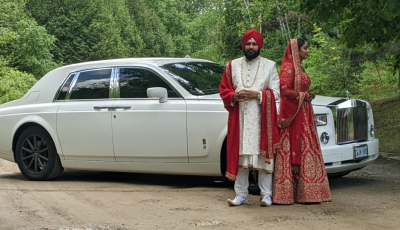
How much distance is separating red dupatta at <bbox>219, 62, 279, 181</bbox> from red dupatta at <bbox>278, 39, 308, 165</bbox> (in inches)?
9.7

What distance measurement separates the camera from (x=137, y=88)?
882 centimetres

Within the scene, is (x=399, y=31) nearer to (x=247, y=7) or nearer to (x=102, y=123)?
(x=102, y=123)

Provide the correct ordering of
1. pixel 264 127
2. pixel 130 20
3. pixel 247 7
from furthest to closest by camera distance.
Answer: pixel 130 20 < pixel 247 7 < pixel 264 127

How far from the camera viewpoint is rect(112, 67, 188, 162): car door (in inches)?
325

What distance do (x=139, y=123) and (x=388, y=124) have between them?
26.3 feet

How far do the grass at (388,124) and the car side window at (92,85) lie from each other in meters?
5.72

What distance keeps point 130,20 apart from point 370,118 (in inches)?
2881

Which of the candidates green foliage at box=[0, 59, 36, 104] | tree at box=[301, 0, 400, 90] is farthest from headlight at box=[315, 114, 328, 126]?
green foliage at box=[0, 59, 36, 104]

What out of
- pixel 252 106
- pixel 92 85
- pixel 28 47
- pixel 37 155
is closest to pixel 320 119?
pixel 252 106

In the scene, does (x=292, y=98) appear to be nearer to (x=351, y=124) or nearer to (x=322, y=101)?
(x=322, y=101)

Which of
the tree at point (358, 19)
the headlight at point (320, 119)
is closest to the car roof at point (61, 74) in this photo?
the tree at point (358, 19)

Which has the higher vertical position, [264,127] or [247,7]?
[247,7]

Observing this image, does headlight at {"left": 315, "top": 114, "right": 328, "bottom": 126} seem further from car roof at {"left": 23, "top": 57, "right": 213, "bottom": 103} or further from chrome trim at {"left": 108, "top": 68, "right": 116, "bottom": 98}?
chrome trim at {"left": 108, "top": 68, "right": 116, "bottom": 98}

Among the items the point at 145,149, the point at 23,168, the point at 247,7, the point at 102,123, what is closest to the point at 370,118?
the point at 145,149
